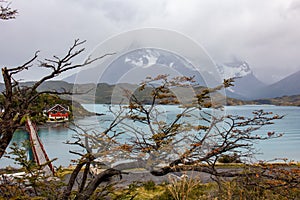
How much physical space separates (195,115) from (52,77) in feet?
4.14

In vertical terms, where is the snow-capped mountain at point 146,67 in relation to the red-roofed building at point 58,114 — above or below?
above

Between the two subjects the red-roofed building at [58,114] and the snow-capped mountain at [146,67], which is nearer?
the red-roofed building at [58,114]

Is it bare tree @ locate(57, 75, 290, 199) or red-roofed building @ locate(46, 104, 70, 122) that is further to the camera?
bare tree @ locate(57, 75, 290, 199)

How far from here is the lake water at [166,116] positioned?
2.77 meters

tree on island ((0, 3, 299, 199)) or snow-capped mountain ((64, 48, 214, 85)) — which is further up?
snow-capped mountain ((64, 48, 214, 85))

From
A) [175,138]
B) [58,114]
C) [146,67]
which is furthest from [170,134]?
[58,114]

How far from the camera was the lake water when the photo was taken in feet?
9.09

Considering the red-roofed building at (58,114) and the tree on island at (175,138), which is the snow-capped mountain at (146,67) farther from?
the red-roofed building at (58,114)

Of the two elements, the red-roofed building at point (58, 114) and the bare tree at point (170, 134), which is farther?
the bare tree at point (170, 134)

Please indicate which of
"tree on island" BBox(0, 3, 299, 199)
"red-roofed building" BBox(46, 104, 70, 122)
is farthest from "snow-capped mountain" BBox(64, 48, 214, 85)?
"red-roofed building" BBox(46, 104, 70, 122)

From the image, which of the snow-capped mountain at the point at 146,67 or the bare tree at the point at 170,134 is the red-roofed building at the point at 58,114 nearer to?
the bare tree at the point at 170,134

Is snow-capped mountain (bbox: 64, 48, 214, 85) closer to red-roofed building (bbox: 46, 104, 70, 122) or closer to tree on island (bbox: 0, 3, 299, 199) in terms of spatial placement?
tree on island (bbox: 0, 3, 299, 199)

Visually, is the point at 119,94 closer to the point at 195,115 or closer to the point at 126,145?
the point at 126,145

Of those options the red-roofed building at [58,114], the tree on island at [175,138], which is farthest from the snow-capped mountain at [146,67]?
the red-roofed building at [58,114]
